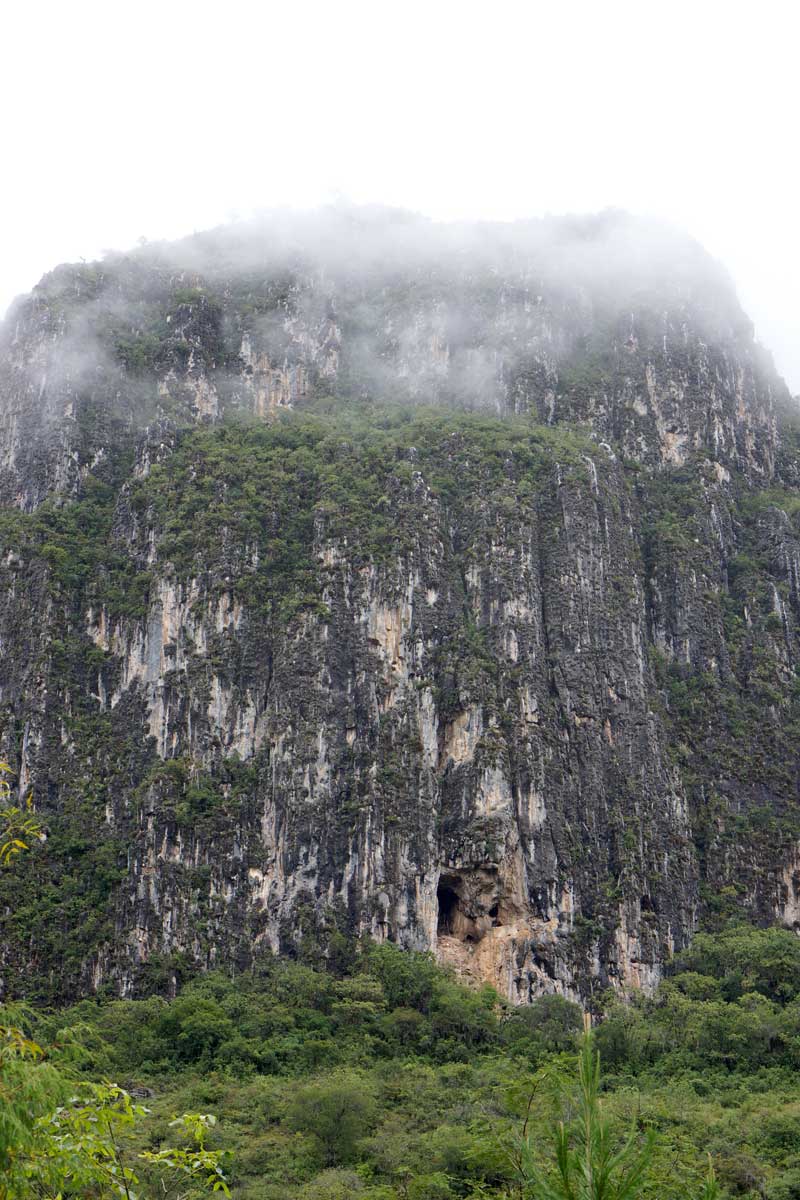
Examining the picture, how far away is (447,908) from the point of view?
60.3 meters

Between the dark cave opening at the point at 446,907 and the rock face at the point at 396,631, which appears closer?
the rock face at the point at 396,631

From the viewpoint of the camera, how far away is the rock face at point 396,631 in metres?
58.3

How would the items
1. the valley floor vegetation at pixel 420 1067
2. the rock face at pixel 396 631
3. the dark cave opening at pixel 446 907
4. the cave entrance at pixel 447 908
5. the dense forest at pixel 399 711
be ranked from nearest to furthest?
1. the valley floor vegetation at pixel 420 1067
2. the dense forest at pixel 399 711
3. the rock face at pixel 396 631
4. the cave entrance at pixel 447 908
5. the dark cave opening at pixel 446 907

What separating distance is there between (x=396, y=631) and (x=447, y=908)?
→ 41.8ft

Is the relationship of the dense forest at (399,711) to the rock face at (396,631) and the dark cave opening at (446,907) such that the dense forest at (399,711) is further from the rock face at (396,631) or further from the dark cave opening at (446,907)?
the dark cave opening at (446,907)

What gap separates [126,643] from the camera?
66125mm

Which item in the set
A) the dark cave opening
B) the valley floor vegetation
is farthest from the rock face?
the valley floor vegetation

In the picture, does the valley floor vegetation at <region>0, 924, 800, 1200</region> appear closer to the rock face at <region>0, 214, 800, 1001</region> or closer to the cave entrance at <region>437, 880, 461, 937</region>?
the rock face at <region>0, 214, 800, 1001</region>

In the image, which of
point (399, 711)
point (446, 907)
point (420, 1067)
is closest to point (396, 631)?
point (399, 711)

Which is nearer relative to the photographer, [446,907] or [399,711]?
[446,907]

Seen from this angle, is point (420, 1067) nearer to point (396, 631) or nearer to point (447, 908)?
point (447, 908)

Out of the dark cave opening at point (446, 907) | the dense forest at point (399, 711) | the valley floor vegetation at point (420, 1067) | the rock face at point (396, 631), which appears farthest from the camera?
the dark cave opening at point (446, 907)

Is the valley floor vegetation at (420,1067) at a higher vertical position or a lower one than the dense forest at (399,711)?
lower

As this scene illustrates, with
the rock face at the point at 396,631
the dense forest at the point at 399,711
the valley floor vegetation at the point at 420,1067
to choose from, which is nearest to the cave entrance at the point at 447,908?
the rock face at the point at 396,631
